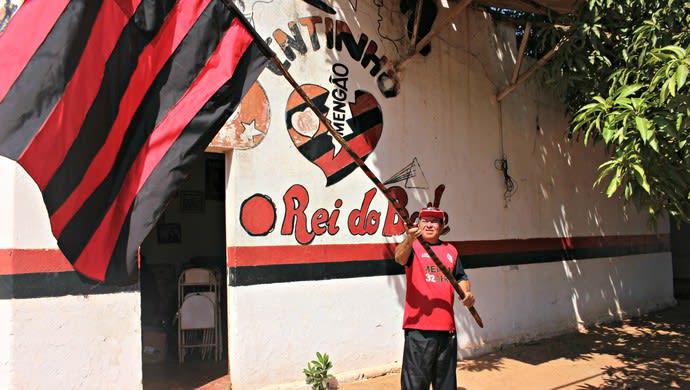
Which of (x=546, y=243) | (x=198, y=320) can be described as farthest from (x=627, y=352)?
(x=198, y=320)

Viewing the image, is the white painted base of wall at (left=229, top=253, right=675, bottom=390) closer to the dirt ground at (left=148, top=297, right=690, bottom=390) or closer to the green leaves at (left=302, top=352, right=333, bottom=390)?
the green leaves at (left=302, top=352, right=333, bottom=390)

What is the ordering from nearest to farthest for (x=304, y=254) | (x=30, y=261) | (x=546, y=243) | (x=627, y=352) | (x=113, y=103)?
1. (x=113, y=103)
2. (x=30, y=261)
3. (x=304, y=254)
4. (x=627, y=352)
5. (x=546, y=243)

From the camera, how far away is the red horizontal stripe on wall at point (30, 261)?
13.9ft

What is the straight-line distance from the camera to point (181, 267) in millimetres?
7961

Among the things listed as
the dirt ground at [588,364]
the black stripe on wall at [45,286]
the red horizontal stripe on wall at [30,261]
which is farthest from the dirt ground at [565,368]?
the red horizontal stripe on wall at [30,261]

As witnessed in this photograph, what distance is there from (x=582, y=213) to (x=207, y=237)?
248 inches

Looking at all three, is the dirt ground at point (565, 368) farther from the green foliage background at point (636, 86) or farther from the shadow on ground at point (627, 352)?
the green foliage background at point (636, 86)

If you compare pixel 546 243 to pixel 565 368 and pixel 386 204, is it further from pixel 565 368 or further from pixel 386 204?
Result: pixel 386 204

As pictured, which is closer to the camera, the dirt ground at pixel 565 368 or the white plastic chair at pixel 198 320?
the dirt ground at pixel 565 368

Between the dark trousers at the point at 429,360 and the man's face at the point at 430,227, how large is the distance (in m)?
0.72

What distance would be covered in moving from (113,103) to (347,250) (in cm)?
356

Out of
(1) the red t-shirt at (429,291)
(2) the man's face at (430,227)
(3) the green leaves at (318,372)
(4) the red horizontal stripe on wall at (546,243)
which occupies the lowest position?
(3) the green leaves at (318,372)

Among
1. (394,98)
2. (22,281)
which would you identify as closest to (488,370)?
(394,98)

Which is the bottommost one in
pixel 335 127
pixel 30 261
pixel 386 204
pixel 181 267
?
pixel 181 267
